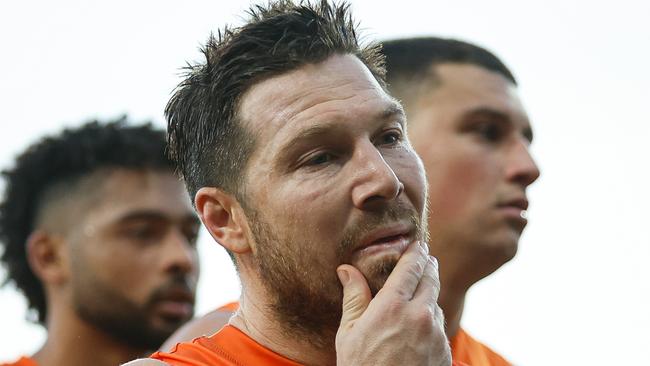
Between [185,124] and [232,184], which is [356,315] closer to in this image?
[232,184]

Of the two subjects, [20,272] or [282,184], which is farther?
[20,272]

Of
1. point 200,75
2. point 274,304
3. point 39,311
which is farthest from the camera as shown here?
point 39,311

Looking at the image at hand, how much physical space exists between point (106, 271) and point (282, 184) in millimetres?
3897

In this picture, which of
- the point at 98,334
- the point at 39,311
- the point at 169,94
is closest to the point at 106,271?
the point at 98,334

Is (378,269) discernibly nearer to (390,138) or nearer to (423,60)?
(390,138)

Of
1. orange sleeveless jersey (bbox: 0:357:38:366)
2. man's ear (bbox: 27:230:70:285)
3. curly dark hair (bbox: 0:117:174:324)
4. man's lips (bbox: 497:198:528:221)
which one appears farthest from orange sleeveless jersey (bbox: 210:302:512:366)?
curly dark hair (bbox: 0:117:174:324)

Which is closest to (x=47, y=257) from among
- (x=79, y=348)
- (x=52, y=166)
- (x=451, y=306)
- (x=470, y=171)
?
(x=52, y=166)

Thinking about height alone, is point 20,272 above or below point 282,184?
below

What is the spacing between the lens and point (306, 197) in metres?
3.74

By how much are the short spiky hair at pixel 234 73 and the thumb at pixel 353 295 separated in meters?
0.57

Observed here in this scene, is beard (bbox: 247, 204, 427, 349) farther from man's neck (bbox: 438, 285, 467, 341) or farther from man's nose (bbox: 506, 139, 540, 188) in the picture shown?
man's neck (bbox: 438, 285, 467, 341)

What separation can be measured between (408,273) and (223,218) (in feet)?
2.66

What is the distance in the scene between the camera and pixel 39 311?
27.5 feet

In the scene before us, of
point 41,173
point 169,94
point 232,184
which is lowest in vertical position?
point 41,173
